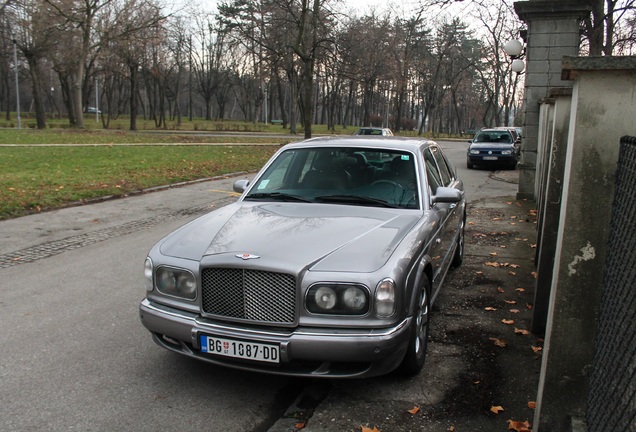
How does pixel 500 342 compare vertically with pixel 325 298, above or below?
below

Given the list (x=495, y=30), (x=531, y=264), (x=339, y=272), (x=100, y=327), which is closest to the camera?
(x=339, y=272)

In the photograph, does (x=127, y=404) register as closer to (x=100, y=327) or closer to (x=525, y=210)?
(x=100, y=327)

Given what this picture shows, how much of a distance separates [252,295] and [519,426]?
1.80 metres

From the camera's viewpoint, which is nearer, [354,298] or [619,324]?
[619,324]

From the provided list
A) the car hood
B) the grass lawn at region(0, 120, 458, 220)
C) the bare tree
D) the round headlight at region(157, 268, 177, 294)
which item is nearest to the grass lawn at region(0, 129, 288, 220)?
the grass lawn at region(0, 120, 458, 220)

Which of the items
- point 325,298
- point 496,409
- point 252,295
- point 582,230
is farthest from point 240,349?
point 582,230

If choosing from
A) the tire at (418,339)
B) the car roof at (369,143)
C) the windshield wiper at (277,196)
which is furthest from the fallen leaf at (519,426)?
the car roof at (369,143)

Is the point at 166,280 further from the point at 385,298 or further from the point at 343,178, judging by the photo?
the point at 343,178

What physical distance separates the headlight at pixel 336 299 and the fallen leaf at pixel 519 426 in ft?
3.62

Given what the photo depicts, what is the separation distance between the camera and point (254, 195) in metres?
5.15

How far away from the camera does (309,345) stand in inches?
129

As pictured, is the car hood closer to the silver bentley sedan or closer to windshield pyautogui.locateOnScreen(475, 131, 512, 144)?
the silver bentley sedan

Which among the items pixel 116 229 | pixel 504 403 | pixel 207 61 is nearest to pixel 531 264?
pixel 504 403

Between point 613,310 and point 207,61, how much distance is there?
78.1 metres
